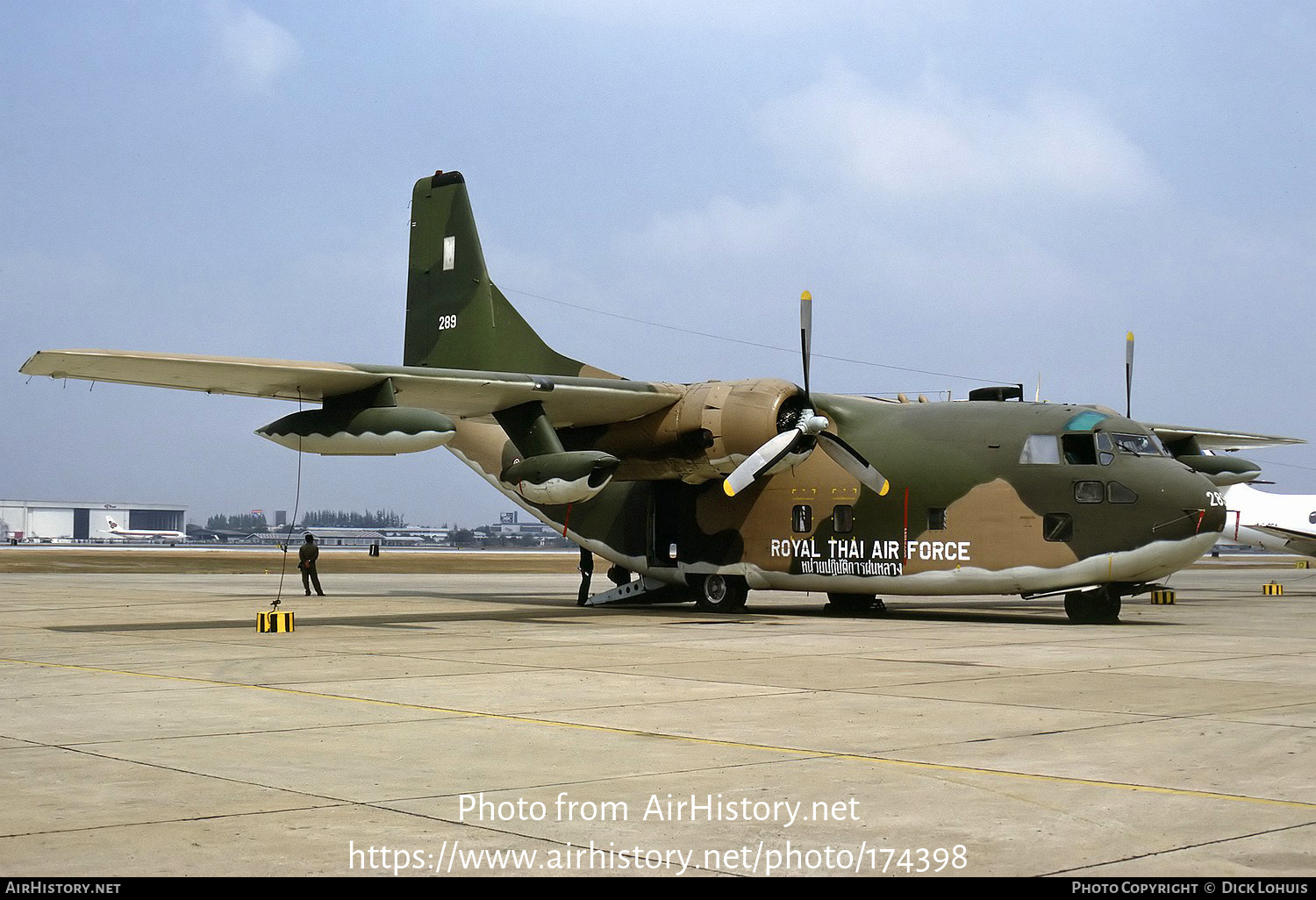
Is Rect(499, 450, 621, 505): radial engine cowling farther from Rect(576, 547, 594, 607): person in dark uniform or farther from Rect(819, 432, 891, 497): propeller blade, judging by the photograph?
Rect(576, 547, 594, 607): person in dark uniform

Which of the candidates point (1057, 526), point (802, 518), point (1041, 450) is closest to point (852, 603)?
point (802, 518)

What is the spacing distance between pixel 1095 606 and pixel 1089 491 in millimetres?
2143

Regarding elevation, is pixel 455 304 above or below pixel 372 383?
above

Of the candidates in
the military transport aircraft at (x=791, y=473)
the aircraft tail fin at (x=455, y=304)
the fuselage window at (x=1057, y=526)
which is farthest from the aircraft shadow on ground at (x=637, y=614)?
the aircraft tail fin at (x=455, y=304)

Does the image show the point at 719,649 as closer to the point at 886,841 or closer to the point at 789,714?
the point at 789,714

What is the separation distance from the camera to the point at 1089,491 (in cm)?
1994

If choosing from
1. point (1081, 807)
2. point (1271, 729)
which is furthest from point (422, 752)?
point (1271, 729)

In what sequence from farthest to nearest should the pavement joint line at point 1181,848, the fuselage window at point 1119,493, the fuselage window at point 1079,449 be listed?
the fuselage window at point 1079,449 < the fuselage window at point 1119,493 < the pavement joint line at point 1181,848

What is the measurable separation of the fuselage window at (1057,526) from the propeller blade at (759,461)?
4.31 meters

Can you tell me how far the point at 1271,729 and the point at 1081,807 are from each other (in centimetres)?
327

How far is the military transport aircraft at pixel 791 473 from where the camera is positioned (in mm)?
19484

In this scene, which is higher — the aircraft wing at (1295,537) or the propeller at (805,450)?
the propeller at (805,450)

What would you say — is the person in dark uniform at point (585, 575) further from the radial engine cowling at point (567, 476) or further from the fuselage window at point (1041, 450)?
the fuselage window at point (1041, 450)

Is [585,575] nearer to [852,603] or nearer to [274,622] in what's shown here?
[852,603]
